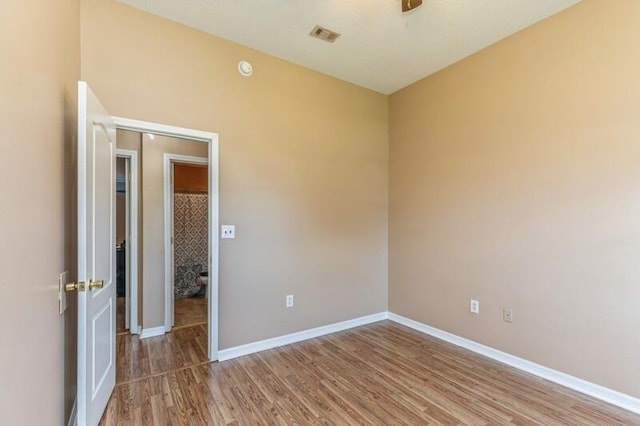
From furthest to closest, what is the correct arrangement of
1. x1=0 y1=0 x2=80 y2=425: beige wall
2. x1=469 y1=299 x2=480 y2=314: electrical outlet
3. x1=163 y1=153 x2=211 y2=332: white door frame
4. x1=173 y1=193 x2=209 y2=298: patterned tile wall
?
x1=173 y1=193 x2=209 y2=298: patterned tile wall, x1=163 y1=153 x2=211 y2=332: white door frame, x1=469 y1=299 x2=480 y2=314: electrical outlet, x1=0 y1=0 x2=80 y2=425: beige wall

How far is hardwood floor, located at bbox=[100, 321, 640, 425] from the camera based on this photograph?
2.07m

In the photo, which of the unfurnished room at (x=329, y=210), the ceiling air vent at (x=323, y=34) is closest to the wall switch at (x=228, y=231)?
the unfurnished room at (x=329, y=210)

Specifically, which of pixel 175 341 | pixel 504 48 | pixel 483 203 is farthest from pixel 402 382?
pixel 504 48

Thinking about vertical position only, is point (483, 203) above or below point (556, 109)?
below

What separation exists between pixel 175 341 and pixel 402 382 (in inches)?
92.1

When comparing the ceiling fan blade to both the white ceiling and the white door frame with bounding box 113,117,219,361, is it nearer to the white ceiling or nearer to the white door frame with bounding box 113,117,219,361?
the white ceiling

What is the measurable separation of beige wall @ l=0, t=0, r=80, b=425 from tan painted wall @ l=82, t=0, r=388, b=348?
0.57 m

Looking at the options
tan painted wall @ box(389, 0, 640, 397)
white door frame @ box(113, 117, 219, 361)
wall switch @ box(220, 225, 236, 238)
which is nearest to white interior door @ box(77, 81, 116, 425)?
white door frame @ box(113, 117, 219, 361)

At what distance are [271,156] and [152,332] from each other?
2.35m

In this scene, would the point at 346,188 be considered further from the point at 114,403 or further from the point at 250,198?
the point at 114,403

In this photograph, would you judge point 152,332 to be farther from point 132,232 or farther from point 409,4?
point 409,4

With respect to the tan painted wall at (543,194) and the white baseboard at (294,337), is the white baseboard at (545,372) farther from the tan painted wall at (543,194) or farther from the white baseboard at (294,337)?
the white baseboard at (294,337)

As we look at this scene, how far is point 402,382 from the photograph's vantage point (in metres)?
2.51

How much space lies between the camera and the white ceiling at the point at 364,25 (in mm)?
2430
